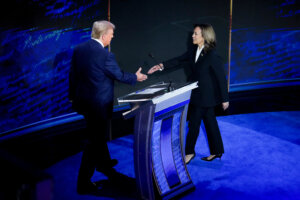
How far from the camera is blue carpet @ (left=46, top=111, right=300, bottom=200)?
2.62m

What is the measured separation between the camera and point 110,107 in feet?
9.04

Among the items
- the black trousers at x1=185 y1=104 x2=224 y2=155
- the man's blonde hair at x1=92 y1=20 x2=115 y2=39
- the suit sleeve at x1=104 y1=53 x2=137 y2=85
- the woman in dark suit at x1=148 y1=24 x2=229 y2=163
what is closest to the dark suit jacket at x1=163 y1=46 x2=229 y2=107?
the woman in dark suit at x1=148 y1=24 x2=229 y2=163

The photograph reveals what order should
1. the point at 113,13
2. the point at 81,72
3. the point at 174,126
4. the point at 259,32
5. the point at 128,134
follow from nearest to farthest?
the point at 174,126 < the point at 81,72 < the point at 113,13 < the point at 128,134 < the point at 259,32

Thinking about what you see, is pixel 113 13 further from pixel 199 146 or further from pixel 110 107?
pixel 199 146

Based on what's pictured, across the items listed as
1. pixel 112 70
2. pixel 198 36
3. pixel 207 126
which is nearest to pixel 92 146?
pixel 112 70

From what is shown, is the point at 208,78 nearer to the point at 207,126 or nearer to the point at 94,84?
the point at 207,126

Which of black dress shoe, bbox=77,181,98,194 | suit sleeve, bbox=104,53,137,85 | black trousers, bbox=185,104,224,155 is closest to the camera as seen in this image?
suit sleeve, bbox=104,53,137,85

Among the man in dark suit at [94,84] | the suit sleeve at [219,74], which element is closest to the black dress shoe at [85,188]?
the man in dark suit at [94,84]

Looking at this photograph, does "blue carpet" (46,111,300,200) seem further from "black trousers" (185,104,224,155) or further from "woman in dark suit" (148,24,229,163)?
"woman in dark suit" (148,24,229,163)

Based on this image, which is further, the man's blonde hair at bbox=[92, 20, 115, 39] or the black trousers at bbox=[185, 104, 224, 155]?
the black trousers at bbox=[185, 104, 224, 155]

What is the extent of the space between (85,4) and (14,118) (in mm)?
1583

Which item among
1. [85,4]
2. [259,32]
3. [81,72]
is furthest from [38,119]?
[259,32]

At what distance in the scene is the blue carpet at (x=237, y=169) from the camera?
8.61 feet

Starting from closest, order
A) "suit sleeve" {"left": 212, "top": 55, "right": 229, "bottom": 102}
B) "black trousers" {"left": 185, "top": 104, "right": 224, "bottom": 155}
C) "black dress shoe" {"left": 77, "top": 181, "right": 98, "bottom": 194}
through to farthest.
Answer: "black dress shoe" {"left": 77, "top": 181, "right": 98, "bottom": 194}, "suit sleeve" {"left": 212, "top": 55, "right": 229, "bottom": 102}, "black trousers" {"left": 185, "top": 104, "right": 224, "bottom": 155}
